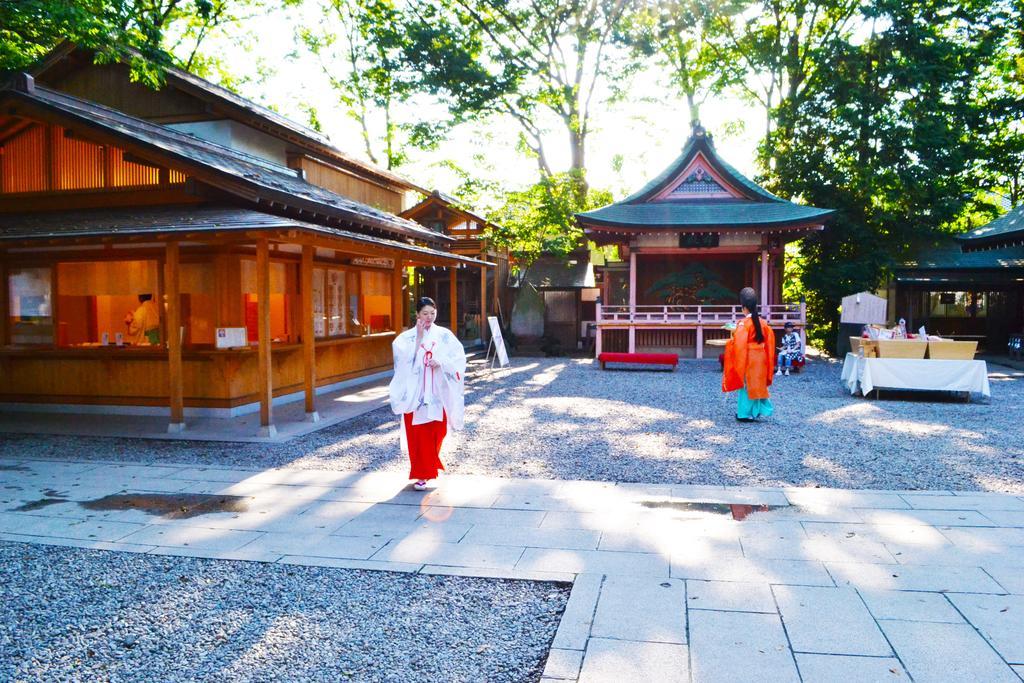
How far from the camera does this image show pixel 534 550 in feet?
15.7

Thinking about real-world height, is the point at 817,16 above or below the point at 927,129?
above

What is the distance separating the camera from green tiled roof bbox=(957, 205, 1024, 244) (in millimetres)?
15964

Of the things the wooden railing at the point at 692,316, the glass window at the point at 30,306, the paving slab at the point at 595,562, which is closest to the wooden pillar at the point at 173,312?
the glass window at the point at 30,306

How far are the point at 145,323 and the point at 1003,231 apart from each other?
18542 millimetres

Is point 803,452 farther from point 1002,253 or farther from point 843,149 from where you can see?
point 1002,253

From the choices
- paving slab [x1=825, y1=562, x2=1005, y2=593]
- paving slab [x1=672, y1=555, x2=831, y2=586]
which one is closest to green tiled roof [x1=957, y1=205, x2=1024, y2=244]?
paving slab [x1=825, y1=562, x2=1005, y2=593]

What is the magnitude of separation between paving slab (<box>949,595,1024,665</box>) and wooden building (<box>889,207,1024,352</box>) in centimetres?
2160

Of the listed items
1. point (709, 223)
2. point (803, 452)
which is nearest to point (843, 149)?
point (709, 223)

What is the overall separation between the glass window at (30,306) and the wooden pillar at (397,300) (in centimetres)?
563

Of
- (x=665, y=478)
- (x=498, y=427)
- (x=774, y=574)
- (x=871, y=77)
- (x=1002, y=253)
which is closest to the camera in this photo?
(x=774, y=574)

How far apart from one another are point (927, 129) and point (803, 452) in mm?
17136

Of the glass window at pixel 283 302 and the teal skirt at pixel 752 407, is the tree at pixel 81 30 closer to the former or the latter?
the glass window at pixel 283 302

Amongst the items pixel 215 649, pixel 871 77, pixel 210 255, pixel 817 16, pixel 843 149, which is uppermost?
pixel 817 16

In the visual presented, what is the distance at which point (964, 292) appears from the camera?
23047 mm
